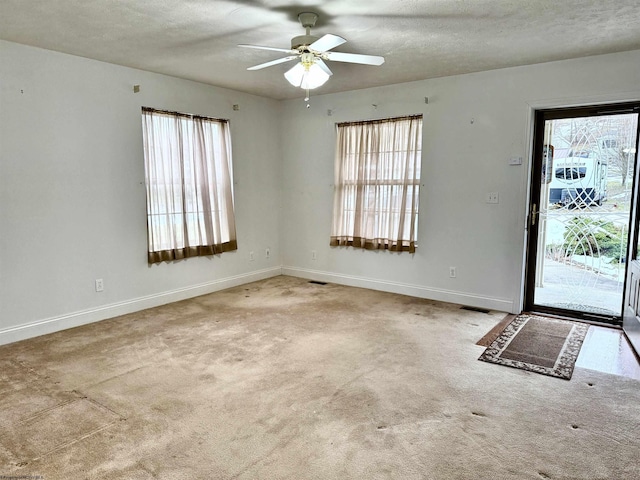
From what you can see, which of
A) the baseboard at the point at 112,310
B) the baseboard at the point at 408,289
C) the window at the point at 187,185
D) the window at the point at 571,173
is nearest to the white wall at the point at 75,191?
the baseboard at the point at 112,310

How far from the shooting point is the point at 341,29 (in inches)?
132

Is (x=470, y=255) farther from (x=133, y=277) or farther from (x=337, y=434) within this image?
(x=133, y=277)

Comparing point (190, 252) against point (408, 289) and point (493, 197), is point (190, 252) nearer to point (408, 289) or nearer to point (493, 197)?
point (408, 289)

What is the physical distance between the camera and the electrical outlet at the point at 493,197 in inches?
183

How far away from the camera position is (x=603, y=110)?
414cm

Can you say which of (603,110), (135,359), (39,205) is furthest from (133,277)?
(603,110)

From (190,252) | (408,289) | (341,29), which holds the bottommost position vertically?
(408,289)

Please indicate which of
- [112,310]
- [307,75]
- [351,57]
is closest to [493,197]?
[351,57]

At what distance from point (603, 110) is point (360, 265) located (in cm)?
317

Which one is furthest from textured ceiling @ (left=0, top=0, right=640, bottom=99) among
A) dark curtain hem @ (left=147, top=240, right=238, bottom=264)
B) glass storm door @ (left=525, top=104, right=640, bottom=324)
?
dark curtain hem @ (left=147, top=240, right=238, bottom=264)

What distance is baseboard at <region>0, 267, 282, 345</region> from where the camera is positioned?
3801 millimetres

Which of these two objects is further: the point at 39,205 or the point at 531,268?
the point at 531,268

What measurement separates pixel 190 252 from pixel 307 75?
9.03ft

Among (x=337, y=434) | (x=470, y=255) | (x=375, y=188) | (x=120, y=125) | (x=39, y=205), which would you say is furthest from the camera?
(x=375, y=188)
